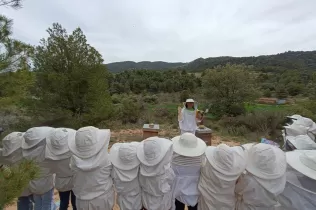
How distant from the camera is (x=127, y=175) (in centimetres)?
265

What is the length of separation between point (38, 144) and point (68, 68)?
7.78m

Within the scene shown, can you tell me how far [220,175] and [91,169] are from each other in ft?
4.73

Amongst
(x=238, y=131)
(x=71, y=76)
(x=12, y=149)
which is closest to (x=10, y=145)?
(x=12, y=149)

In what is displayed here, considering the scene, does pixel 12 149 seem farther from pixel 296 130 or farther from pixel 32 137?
pixel 296 130

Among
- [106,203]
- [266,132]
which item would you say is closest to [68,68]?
[106,203]

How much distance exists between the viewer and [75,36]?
10.0 m

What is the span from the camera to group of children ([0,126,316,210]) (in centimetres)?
236

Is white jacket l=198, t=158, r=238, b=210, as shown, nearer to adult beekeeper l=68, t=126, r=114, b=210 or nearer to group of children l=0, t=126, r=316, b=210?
group of children l=0, t=126, r=316, b=210

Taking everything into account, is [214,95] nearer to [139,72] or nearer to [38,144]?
[38,144]

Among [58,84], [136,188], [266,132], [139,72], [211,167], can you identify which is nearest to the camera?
[211,167]

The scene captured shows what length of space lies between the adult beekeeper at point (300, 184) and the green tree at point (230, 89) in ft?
45.6

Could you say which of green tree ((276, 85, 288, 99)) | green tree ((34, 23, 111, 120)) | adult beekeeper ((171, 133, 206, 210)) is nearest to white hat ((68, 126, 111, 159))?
adult beekeeper ((171, 133, 206, 210))

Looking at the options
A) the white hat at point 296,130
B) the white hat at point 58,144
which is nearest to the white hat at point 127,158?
the white hat at point 58,144

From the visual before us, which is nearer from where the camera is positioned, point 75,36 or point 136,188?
point 136,188
